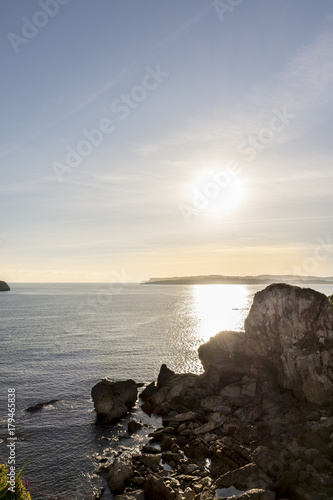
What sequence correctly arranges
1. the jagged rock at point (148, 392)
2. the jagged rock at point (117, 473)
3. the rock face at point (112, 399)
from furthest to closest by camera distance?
the jagged rock at point (148, 392), the rock face at point (112, 399), the jagged rock at point (117, 473)

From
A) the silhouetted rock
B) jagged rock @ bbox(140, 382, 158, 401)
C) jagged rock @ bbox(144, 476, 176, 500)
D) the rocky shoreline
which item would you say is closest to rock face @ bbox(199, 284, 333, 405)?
the rocky shoreline

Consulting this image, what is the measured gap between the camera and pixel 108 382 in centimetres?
4994

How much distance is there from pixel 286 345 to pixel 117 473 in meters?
29.1

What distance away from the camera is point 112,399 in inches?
1854

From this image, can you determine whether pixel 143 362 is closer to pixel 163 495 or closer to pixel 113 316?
pixel 163 495

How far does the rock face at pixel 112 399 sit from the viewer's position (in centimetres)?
4612

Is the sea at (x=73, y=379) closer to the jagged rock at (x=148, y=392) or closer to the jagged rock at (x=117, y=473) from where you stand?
the jagged rock at (x=117, y=473)

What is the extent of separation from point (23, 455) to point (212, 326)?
103 metres

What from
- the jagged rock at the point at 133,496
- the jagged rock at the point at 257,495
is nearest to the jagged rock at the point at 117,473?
the jagged rock at the point at 133,496

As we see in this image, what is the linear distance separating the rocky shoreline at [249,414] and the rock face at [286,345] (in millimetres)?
136

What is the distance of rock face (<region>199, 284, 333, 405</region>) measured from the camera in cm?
4325

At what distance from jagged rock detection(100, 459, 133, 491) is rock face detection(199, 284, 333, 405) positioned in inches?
959

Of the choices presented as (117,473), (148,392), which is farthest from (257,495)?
(148,392)

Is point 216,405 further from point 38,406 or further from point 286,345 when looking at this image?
point 38,406
